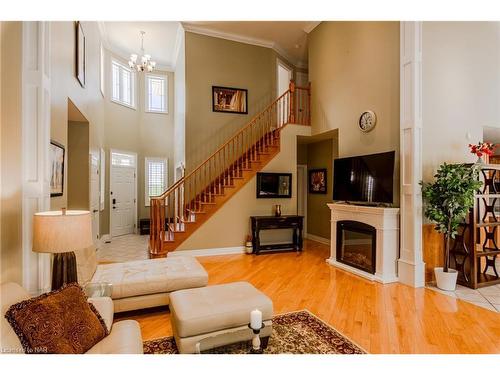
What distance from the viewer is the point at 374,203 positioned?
440 cm

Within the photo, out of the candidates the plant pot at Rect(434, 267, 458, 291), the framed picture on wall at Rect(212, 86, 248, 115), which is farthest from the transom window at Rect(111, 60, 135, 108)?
the plant pot at Rect(434, 267, 458, 291)

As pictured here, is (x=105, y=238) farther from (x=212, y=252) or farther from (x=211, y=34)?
(x=211, y=34)

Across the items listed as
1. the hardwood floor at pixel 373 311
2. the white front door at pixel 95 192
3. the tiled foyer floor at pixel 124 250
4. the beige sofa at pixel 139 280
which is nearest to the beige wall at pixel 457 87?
the hardwood floor at pixel 373 311

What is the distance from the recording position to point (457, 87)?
426 centimetres

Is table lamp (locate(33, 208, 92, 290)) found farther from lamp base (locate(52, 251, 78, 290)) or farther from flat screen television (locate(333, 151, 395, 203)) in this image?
flat screen television (locate(333, 151, 395, 203))

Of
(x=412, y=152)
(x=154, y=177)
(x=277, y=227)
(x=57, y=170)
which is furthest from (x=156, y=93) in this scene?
(x=412, y=152)

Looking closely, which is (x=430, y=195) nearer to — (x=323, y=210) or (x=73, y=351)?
(x=323, y=210)

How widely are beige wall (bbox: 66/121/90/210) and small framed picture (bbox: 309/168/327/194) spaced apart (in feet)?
16.6

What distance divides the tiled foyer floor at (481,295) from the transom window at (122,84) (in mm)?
8189

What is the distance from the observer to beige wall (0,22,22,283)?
6.97ft

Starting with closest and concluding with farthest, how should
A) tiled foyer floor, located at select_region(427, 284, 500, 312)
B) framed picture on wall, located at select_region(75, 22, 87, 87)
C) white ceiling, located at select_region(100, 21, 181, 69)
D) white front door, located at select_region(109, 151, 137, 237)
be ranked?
tiled foyer floor, located at select_region(427, 284, 500, 312) → framed picture on wall, located at select_region(75, 22, 87, 87) → white ceiling, located at select_region(100, 21, 181, 69) → white front door, located at select_region(109, 151, 137, 237)

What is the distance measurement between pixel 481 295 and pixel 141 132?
8.50 metres

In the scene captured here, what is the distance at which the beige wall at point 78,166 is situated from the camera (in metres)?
4.79
